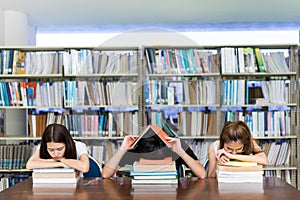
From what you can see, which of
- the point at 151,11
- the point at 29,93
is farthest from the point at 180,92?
the point at 151,11

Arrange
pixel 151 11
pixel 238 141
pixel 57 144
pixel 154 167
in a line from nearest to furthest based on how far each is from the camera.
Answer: pixel 154 167, pixel 238 141, pixel 57 144, pixel 151 11

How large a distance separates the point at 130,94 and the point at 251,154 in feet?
2.72

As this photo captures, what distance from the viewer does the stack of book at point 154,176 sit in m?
1.80

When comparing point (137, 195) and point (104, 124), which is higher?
point (104, 124)

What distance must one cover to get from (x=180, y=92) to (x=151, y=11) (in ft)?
9.58

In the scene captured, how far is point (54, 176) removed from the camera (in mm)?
2031

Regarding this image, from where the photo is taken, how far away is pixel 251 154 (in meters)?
2.16

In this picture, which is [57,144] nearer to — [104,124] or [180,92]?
[104,124]

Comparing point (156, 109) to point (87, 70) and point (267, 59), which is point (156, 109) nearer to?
point (87, 70)

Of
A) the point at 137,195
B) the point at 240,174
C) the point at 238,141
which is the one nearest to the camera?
the point at 137,195

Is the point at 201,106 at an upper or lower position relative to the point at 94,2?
lower

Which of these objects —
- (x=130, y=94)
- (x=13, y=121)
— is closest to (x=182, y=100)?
(x=130, y=94)

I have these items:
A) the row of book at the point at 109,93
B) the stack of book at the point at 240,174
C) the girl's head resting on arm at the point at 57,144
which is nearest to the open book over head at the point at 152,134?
the row of book at the point at 109,93

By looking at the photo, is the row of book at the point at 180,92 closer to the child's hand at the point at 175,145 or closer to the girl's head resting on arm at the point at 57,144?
the child's hand at the point at 175,145
